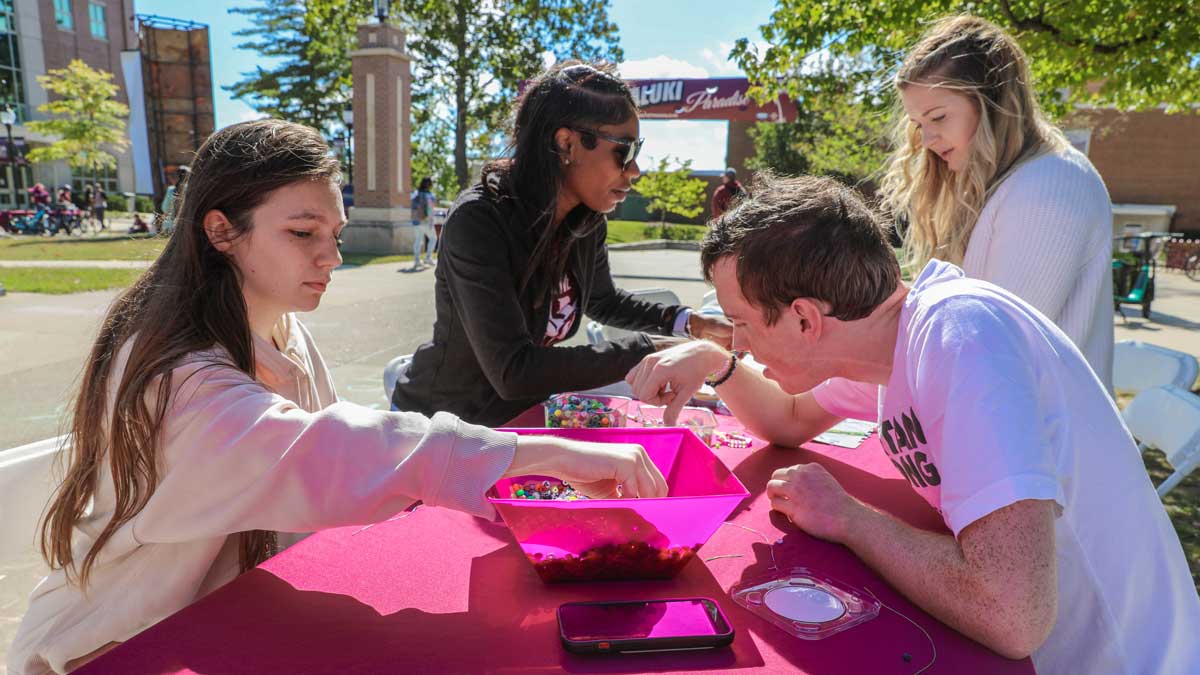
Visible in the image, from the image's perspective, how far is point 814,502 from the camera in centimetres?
137

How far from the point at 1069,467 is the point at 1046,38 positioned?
18.1 feet

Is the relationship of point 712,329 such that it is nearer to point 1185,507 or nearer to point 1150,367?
point 1150,367

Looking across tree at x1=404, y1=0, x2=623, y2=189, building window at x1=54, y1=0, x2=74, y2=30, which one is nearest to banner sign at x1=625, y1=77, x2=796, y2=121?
tree at x1=404, y1=0, x2=623, y2=189

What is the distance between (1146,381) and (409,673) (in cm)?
364

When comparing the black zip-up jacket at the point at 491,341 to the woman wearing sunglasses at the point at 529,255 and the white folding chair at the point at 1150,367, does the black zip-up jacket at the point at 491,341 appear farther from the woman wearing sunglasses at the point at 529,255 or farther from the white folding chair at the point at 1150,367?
the white folding chair at the point at 1150,367

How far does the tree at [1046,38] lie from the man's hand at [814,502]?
14.5 feet

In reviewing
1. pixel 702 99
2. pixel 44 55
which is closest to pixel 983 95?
pixel 702 99

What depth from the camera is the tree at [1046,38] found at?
17.4 feet

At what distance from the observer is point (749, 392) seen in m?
1.94

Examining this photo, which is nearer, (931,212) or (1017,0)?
(931,212)

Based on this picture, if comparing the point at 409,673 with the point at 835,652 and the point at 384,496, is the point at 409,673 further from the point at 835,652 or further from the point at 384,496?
the point at 835,652

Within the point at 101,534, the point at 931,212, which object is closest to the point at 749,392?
the point at 931,212

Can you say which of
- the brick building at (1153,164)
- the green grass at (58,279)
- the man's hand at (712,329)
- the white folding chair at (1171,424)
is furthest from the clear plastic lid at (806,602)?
the brick building at (1153,164)

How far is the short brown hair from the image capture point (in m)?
1.31
